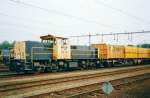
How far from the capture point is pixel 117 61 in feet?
99.6

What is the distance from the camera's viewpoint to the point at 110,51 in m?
28.5

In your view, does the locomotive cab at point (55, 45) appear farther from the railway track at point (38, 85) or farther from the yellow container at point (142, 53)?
the yellow container at point (142, 53)

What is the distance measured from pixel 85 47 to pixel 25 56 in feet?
27.7

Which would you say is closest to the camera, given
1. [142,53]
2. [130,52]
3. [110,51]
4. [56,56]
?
[56,56]

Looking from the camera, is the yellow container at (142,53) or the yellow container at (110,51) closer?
the yellow container at (110,51)

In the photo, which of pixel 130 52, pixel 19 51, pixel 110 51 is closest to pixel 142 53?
pixel 130 52

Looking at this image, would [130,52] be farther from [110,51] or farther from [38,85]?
[38,85]

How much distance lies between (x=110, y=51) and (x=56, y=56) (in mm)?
10552

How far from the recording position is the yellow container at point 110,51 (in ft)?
90.6

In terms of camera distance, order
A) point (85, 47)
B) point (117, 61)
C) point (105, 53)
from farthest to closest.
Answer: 1. point (117, 61)
2. point (105, 53)
3. point (85, 47)

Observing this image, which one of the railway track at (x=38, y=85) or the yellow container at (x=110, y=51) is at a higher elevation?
the yellow container at (x=110, y=51)

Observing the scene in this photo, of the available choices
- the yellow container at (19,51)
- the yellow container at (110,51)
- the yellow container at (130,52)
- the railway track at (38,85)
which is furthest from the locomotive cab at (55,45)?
the yellow container at (130,52)

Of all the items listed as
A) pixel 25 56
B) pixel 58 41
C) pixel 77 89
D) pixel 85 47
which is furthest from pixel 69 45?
pixel 77 89

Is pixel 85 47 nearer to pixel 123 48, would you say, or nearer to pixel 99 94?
pixel 123 48
